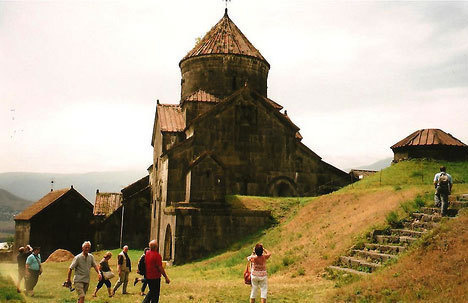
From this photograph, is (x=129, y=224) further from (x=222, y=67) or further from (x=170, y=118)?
(x=222, y=67)

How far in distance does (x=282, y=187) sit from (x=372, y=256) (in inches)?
511

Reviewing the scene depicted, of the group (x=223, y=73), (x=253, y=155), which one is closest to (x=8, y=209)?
(x=223, y=73)

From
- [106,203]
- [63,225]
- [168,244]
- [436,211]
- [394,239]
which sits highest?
[106,203]

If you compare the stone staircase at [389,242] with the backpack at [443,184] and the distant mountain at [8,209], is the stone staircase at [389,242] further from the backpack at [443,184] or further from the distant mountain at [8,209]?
the distant mountain at [8,209]

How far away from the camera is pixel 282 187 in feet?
85.1

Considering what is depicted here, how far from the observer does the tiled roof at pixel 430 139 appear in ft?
71.8

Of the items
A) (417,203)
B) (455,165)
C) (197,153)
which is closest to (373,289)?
(417,203)

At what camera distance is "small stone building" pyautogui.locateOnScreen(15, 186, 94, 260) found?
35.1 metres

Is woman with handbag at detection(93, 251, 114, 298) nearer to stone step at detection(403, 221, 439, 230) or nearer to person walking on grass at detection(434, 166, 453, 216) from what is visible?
stone step at detection(403, 221, 439, 230)

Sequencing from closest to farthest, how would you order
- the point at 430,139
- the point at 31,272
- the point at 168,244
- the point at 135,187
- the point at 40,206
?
the point at 31,272 → the point at 430,139 → the point at 168,244 → the point at 135,187 → the point at 40,206

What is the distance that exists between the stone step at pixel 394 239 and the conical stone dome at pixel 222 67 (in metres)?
16.0

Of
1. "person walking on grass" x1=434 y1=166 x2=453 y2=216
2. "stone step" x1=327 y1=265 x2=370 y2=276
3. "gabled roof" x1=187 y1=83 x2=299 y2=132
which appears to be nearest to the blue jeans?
"stone step" x1=327 y1=265 x2=370 y2=276

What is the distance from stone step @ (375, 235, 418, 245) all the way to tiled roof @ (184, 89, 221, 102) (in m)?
15.6

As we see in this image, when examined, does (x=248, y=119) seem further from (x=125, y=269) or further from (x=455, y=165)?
(x=125, y=269)
